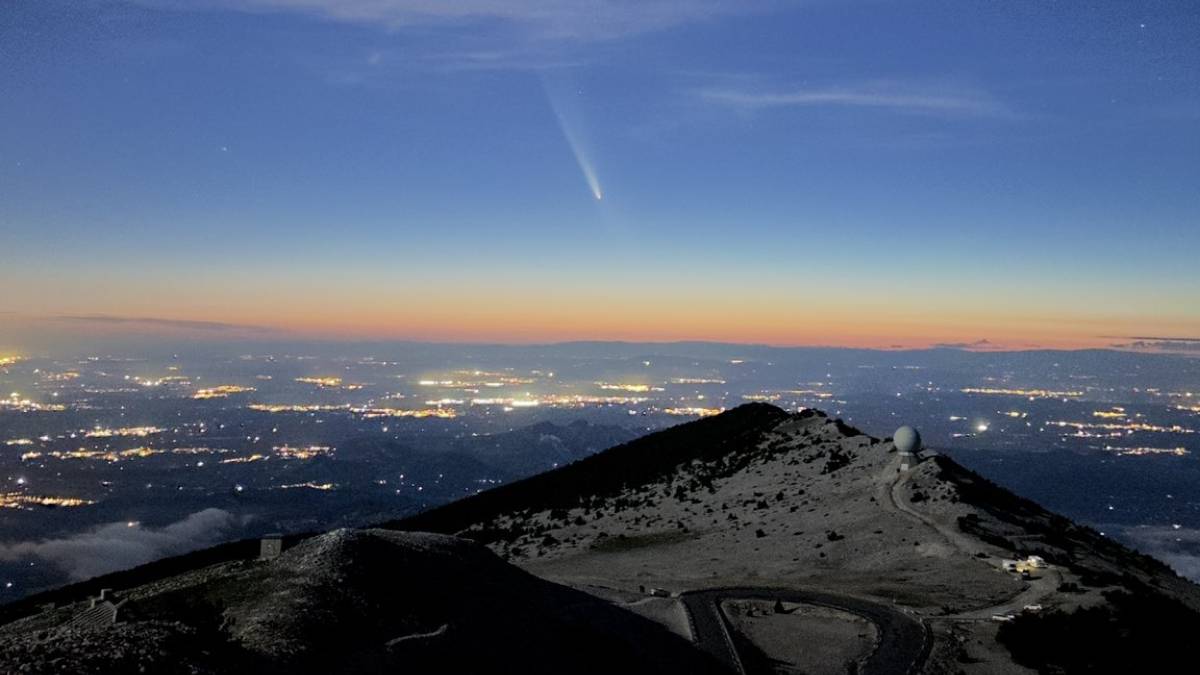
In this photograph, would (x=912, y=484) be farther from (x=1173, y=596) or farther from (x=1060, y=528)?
(x=1173, y=596)

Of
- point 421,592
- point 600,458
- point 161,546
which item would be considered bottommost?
point 161,546

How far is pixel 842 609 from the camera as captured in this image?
94.7ft

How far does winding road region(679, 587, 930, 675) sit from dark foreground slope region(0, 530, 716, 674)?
4.13 ft

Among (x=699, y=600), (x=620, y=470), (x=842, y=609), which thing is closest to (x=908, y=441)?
(x=842, y=609)

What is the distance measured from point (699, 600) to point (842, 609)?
17.1 feet

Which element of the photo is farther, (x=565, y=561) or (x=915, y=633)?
(x=565, y=561)

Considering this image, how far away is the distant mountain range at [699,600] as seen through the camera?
60.9ft

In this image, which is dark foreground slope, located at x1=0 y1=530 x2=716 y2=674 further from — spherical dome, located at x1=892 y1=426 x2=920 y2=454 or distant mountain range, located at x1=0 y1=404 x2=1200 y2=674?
spherical dome, located at x1=892 y1=426 x2=920 y2=454

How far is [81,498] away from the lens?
154125 millimetres

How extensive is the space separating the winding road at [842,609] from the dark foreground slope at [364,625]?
126 cm

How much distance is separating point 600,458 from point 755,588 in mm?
50112

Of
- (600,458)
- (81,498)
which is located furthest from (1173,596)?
(81,498)

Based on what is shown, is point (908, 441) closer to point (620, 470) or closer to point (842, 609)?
point (842, 609)

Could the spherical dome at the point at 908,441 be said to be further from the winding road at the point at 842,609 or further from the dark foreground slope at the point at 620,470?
the winding road at the point at 842,609
